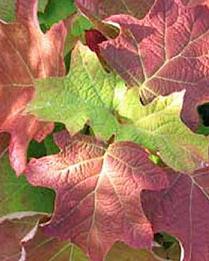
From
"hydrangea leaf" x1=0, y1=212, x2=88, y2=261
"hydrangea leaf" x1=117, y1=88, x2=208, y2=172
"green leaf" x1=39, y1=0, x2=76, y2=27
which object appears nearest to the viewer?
"hydrangea leaf" x1=117, y1=88, x2=208, y2=172

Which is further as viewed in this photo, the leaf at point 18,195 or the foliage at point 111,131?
the leaf at point 18,195

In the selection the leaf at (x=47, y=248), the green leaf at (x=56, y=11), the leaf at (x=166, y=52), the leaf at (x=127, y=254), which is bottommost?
the leaf at (x=127, y=254)

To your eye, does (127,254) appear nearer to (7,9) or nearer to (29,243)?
(29,243)

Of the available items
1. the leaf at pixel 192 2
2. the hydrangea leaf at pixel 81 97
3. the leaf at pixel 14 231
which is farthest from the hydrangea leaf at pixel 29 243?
the leaf at pixel 192 2

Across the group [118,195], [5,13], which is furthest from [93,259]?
[5,13]

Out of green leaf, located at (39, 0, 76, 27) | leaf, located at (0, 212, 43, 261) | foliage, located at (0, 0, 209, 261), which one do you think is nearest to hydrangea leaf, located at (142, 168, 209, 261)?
foliage, located at (0, 0, 209, 261)

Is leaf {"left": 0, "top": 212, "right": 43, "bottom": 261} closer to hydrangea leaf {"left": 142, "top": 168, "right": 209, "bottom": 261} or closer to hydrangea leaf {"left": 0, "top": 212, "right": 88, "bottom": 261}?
hydrangea leaf {"left": 0, "top": 212, "right": 88, "bottom": 261}

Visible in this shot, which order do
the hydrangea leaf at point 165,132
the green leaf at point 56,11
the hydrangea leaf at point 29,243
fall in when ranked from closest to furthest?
1. the hydrangea leaf at point 165,132
2. the hydrangea leaf at point 29,243
3. the green leaf at point 56,11

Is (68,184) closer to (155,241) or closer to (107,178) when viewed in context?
(107,178)

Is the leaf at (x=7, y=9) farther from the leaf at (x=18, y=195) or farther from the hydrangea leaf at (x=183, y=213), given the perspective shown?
the hydrangea leaf at (x=183, y=213)
